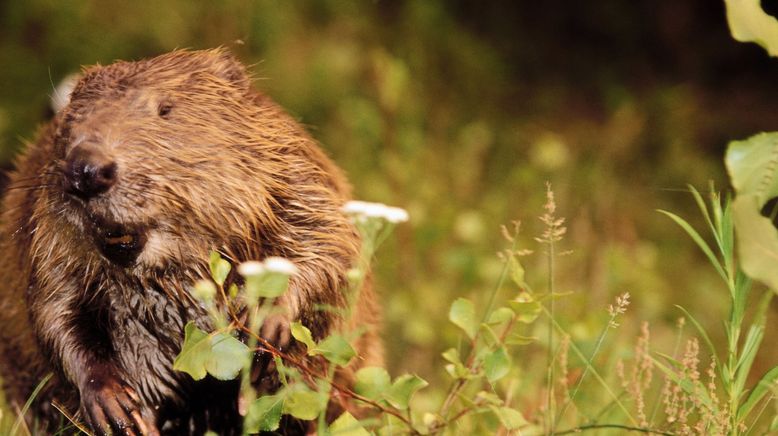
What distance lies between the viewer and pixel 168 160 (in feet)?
6.35

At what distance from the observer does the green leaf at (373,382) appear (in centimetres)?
189

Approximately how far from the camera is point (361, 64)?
494cm

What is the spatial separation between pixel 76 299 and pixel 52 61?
2676 mm

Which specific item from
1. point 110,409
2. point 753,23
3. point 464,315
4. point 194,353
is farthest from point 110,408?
point 753,23

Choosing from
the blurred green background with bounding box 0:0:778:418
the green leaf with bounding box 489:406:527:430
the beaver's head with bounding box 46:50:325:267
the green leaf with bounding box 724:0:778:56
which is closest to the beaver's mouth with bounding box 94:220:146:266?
the beaver's head with bounding box 46:50:325:267

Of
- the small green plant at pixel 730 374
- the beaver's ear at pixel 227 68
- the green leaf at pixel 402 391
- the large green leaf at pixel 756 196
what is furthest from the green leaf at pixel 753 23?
the beaver's ear at pixel 227 68

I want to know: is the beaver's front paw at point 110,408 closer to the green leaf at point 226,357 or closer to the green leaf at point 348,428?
the green leaf at point 226,357

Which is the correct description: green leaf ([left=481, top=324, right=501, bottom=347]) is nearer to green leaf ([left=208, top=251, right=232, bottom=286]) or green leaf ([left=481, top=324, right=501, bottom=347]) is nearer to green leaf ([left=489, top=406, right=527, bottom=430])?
green leaf ([left=489, top=406, right=527, bottom=430])

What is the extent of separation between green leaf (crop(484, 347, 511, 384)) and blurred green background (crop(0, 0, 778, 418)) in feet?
3.00

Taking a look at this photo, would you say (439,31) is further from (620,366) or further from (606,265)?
(620,366)

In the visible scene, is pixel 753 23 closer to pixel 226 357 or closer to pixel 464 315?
pixel 464 315

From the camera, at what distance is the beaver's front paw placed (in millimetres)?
1989

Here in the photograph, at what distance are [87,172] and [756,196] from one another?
1.10 meters

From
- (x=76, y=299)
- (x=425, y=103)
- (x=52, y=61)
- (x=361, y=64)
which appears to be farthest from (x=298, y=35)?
(x=76, y=299)
